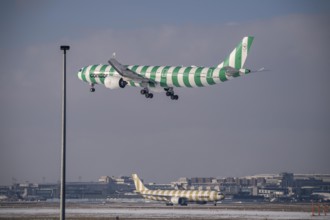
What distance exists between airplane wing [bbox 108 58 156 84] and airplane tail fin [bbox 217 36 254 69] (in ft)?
38.2

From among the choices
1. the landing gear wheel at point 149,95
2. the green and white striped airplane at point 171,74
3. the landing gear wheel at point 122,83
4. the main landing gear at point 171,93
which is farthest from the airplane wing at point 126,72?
the main landing gear at point 171,93

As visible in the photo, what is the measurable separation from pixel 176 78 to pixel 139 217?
74.8 ft

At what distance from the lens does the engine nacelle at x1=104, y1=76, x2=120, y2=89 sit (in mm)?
134125

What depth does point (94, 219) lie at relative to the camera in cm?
12912

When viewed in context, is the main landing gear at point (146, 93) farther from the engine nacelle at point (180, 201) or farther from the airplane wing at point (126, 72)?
the engine nacelle at point (180, 201)

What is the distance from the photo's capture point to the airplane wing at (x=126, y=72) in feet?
429

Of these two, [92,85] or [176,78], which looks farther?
[92,85]

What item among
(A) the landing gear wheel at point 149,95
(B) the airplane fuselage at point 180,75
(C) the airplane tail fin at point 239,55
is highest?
(C) the airplane tail fin at point 239,55

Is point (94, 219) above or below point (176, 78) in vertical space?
below

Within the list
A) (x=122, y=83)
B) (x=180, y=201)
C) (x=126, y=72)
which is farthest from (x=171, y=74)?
(x=180, y=201)

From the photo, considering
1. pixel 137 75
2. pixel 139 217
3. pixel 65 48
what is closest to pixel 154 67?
pixel 137 75

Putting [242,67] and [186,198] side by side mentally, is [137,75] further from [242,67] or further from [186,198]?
[186,198]

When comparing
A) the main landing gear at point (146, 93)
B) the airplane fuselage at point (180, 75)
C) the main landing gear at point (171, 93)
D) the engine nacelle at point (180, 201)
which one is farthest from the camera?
the engine nacelle at point (180, 201)

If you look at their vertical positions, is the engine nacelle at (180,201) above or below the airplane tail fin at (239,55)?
below
